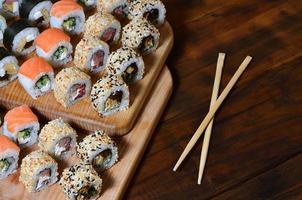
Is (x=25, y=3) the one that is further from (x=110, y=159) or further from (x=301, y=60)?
(x=301, y=60)

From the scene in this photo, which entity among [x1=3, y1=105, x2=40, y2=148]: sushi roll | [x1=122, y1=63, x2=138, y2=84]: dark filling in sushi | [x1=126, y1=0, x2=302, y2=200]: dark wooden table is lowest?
[x1=126, y1=0, x2=302, y2=200]: dark wooden table

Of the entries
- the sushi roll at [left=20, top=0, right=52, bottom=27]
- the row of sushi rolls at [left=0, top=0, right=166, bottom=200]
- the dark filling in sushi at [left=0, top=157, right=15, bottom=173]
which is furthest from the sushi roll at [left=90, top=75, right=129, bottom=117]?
the sushi roll at [left=20, top=0, right=52, bottom=27]

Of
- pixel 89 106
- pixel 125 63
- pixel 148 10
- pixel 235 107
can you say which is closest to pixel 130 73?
pixel 125 63

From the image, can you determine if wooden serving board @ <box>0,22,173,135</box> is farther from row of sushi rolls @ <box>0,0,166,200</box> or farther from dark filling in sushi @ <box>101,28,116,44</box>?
dark filling in sushi @ <box>101,28,116,44</box>

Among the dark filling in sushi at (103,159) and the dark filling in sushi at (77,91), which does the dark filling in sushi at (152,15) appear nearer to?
the dark filling in sushi at (77,91)

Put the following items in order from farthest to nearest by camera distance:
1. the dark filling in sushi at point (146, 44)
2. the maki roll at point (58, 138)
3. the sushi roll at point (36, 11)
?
the sushi roll at point (36, 11), the dark filling in sushi at point (146, 44), the maki roll at point (58, 138)

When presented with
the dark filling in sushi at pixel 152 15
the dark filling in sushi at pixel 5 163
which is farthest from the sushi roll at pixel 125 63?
the dark filling in sushi at pixel 5 163
